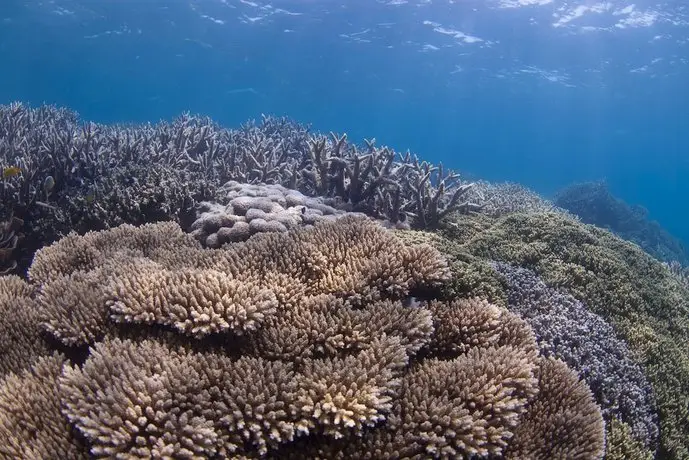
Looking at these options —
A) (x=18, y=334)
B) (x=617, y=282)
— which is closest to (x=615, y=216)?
(x=617, y=282)

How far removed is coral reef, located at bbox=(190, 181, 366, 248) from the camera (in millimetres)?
5360

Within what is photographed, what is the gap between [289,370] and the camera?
295 centimetres

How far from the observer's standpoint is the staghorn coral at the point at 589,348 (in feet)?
13.0

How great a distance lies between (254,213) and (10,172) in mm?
4155

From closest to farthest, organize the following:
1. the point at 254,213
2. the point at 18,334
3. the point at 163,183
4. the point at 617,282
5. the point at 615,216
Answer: the point at 18,334 < the point at 617,282 < the point at 254,213 < the point at 163,183 < the point at 615,216

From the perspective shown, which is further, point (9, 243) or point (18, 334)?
point (9, 243)

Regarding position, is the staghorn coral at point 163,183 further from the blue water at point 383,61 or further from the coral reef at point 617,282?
the blue water at point 383,61

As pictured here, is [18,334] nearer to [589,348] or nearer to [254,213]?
[254,213]

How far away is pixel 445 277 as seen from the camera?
4.07m

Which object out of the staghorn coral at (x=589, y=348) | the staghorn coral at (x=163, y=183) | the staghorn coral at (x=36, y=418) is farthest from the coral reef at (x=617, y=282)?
the staghorn coral at (x=36, y=418)

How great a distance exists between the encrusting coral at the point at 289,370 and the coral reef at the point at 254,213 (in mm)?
1140

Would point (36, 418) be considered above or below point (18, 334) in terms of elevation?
below

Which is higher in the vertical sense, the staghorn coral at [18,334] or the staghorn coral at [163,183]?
the staghorn coral at [163,183]

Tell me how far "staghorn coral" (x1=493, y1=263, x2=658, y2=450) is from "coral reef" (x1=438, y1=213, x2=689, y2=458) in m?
0.20
